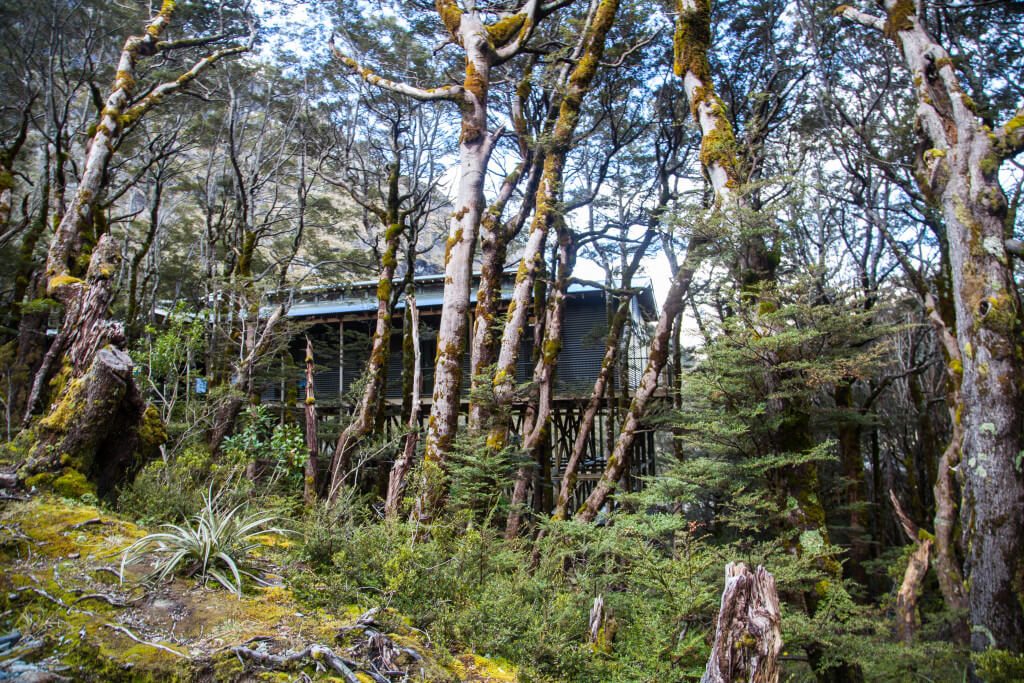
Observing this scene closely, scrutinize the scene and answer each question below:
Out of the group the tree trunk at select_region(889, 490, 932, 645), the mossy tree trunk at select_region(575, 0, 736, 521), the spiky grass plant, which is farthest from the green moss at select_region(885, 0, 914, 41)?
the spiky grass plant

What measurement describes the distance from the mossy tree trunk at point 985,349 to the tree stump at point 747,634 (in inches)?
212

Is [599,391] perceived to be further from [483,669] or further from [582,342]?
[483,669]

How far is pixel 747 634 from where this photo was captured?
119 inches

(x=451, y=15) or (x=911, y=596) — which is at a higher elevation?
(x=451, y=15)

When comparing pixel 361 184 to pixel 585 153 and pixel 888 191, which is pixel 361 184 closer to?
pixel 585 153

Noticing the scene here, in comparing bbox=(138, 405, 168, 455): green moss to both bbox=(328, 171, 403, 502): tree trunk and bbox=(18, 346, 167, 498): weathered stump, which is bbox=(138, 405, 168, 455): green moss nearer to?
bbox=(18, 346, 167, 498): weathered stump

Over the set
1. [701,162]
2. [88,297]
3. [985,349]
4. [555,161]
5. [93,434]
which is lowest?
[93,434]

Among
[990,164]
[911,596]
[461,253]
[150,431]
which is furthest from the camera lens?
[911,596]

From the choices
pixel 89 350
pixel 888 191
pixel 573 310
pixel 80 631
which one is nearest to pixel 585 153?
pixel 573 310

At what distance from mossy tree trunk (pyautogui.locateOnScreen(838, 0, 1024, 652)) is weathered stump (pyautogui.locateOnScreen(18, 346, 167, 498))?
8795 mm

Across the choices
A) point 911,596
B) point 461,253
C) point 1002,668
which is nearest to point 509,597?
point 461,253

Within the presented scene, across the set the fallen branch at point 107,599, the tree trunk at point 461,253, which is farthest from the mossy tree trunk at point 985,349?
the fallen branch at point 107,599

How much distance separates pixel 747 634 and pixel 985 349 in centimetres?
609

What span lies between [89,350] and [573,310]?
15.6 meters
